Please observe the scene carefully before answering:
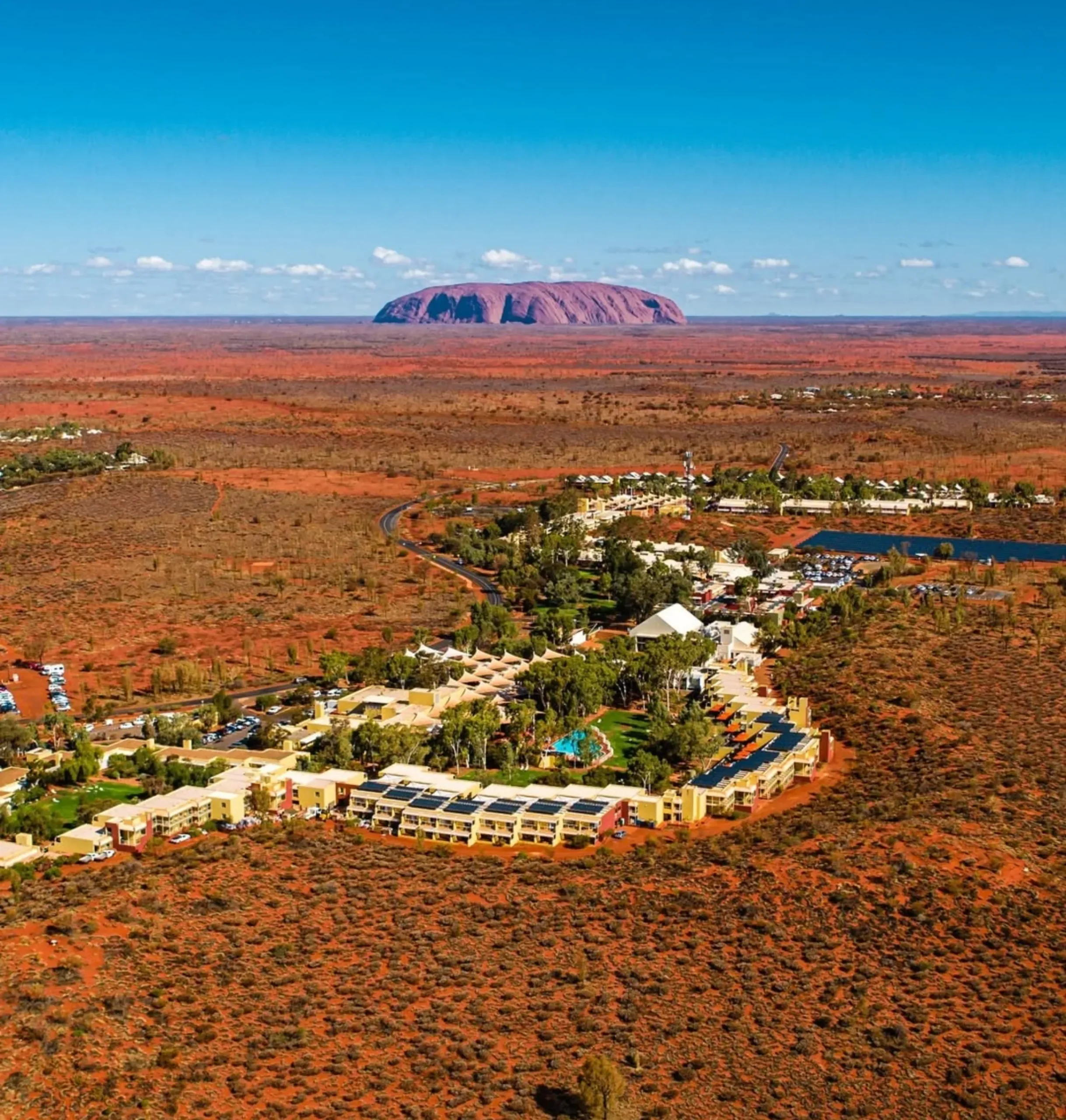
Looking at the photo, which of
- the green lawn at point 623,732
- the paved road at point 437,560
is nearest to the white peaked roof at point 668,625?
the green lawn at point 623,732

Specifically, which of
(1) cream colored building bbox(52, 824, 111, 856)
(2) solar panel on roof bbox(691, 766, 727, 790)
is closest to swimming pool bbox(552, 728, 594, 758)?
(2) solar panel on roof bbox(691, 766, 727, 790)

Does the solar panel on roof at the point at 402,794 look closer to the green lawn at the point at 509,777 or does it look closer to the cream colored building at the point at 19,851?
the green lawn at the point at 509,777

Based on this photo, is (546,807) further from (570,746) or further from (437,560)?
(437,560)

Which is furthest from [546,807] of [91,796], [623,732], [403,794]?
[91,796]

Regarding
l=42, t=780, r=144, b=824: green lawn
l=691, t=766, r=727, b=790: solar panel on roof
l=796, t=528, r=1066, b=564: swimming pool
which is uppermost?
l=691, t=766, r=727, b=790: solar panel on roof

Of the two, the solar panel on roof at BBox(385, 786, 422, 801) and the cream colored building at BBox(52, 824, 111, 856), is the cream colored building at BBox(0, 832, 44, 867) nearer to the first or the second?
the cream colored building at BBox(52, 824, 111, 856)

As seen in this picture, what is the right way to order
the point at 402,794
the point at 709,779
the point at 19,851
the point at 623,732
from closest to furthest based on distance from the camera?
1. the point at 19,851
2. the point at 402,794
3. the point at 709,779
4. the point at 623,732

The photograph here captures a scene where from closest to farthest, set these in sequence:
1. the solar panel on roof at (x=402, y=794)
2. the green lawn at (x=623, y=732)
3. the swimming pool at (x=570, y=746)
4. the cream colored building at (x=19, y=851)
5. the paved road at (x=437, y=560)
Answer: the cream colored building at (x=19, y=851) → the solar panel on roof at (x=402, y=794) → the swimming pool at (x=570, y=746) → the green lawn at (x=623, y=732) → the paved road at (x=437, y=560)
